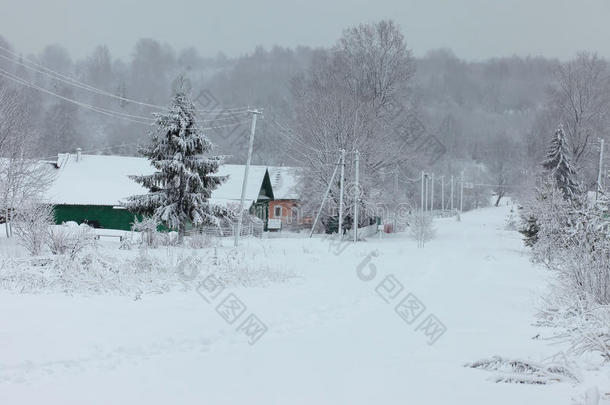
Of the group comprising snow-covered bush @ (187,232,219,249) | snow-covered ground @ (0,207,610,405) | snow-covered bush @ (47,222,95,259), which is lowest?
snow-covered ground @ (0,207,610,405)

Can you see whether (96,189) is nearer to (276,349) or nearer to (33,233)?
(33,233)

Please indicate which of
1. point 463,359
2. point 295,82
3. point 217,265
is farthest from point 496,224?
point 463,359

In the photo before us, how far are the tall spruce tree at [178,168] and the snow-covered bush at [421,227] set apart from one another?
38.3 ft

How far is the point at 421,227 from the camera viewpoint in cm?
3072

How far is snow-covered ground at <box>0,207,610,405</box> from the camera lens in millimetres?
5938

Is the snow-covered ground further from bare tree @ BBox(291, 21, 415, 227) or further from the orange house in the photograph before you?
the orange house

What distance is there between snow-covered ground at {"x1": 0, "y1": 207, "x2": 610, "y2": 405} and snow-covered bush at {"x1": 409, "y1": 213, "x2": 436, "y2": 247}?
16.8 m

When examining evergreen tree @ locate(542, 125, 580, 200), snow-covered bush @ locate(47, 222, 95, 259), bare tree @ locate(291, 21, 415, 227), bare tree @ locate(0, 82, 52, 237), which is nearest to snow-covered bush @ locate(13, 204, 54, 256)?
snow-covered bush @ locate(47, 222, 95, 259)

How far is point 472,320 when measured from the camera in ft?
34.2

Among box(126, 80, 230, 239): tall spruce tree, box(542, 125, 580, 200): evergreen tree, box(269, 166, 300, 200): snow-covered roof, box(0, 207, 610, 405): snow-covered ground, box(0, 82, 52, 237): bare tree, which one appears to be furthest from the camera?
box(269, 166, 300, 200): snow-covered roof

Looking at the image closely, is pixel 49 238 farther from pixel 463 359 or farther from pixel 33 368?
pixel 463 359

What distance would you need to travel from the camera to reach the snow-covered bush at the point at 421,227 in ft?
101

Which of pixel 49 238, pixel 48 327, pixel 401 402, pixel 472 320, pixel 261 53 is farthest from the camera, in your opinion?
pixel 261 53

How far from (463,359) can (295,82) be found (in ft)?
133
